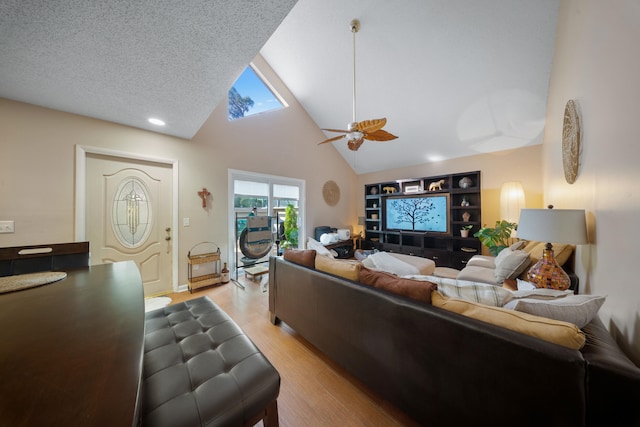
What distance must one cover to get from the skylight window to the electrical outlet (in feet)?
9.11

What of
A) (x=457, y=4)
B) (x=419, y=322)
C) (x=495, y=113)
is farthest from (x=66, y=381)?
(x=495, y=113)

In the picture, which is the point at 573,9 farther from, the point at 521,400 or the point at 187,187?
the point at 187,187

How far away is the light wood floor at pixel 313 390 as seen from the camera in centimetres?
119

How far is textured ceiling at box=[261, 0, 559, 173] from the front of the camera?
2465 mm

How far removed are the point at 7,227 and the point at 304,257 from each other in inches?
117

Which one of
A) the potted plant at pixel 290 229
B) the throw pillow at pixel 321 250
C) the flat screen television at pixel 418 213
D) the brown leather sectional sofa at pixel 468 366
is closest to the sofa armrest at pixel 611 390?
the brown leather sectional sofa at pixel 468 366

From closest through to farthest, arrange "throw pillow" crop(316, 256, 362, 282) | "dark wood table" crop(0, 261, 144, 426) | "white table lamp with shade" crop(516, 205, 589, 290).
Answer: "dark wood table" crop(0, 261, 144, 426)
"white table lamp with shade" crop(516, 205, 589, 290)
"throw pillow" crop(316, 256, 362, 282)

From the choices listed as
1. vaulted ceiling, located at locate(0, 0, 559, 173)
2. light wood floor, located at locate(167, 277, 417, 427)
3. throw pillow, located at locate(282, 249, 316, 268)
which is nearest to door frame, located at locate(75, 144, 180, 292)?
vaulted ceiling, located at locate(0, 0, 559, 173)

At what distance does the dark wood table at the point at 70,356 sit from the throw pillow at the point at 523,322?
1.18m

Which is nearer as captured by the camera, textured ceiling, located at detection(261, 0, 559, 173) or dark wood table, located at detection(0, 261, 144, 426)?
dark wood table, located at detection(0, 261, 144, 426)

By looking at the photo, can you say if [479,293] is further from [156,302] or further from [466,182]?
[466,182]

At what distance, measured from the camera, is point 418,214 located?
4.55 m

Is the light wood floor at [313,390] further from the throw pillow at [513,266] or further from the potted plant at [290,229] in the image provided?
the potted plant at [290,229]

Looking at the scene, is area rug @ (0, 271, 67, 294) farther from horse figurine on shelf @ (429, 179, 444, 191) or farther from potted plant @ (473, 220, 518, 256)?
horse figurine on shelf @ (429, 179, 444, 191)
